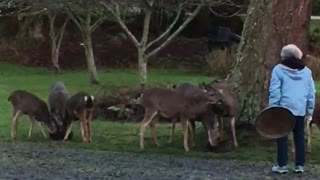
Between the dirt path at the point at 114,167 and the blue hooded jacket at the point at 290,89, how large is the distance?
1037mm

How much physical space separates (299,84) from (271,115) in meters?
0.61

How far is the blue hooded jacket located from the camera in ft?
42.2

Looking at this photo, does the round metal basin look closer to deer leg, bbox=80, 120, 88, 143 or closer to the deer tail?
the deer tail

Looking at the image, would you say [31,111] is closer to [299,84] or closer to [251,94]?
[251,94]

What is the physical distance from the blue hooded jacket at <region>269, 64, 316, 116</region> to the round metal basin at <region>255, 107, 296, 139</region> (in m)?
0.14

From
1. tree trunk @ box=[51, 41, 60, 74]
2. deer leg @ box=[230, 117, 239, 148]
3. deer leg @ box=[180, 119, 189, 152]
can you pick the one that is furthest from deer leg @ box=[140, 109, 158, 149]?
tree trunk @ box=[51, 41, 60, 74]

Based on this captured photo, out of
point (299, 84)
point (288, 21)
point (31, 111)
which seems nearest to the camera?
point (299, 84)

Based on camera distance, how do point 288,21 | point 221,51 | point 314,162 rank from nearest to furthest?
1. point 314,162
2. point 288,21
3. point 221,51

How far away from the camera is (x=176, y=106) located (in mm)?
16484

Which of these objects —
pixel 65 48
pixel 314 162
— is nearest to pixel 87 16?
pixel 65 48

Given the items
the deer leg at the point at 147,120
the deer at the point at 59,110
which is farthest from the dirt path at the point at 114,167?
the deer at the point at 59,110

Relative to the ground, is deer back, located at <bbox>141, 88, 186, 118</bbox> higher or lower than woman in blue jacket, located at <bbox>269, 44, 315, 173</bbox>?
lower

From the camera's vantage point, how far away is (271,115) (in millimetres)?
12953

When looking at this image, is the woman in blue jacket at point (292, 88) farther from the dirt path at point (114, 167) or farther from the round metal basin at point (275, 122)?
the dirt path at point (114, 167)
